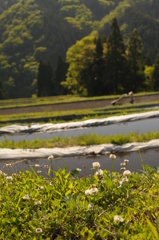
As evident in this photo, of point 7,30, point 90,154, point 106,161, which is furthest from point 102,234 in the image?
point 7,30

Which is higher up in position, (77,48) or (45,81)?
(77,48)

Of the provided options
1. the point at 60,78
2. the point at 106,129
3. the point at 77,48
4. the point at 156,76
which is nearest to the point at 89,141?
the point at 106,129

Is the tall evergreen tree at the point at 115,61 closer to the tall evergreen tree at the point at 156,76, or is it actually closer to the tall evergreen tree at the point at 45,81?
the tall evergreen tree at the point at 156,76

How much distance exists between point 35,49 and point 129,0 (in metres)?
63.4

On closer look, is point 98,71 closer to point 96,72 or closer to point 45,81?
point 96,72

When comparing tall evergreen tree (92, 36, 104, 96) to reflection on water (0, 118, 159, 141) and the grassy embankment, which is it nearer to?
reflection on water (0, 118, 159, 141)

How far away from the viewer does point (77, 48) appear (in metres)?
48.3

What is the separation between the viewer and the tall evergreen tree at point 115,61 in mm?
39219

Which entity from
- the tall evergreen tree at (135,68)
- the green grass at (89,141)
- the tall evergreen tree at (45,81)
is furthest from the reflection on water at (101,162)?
the tall evergreen tree at (45,81)

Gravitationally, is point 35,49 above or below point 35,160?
above

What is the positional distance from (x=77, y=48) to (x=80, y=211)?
46.8 metres

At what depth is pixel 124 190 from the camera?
3350mm

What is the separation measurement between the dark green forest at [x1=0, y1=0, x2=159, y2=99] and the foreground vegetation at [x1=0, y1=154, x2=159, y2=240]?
36.3m

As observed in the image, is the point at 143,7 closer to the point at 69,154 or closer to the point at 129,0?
the point at 129,0
